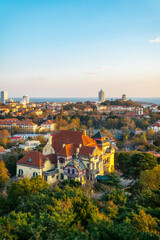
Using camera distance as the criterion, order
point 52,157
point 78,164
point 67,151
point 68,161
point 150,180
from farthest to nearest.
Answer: point 52,157 < point 67,151 < point 68,161 < point 78,164 < point 150,180

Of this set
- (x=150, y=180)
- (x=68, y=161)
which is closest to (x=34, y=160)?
(x=68, y=161)

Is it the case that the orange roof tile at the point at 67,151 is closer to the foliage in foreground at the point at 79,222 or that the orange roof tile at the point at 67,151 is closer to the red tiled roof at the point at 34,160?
the red tiled roof at the point at 34,160

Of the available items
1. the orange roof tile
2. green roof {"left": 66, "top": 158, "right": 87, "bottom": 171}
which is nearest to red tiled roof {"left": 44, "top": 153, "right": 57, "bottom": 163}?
the orange roof tile

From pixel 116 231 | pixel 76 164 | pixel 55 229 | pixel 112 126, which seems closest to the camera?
pixel 116 231

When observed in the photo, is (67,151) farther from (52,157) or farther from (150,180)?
(150,180)

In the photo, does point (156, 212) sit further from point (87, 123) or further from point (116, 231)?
point (87, 123)

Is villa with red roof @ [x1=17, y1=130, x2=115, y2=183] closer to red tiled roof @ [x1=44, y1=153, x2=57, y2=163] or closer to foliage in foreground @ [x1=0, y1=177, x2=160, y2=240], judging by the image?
red tiled roof @ [x1=44, y1=153, x2=57, y2=163]

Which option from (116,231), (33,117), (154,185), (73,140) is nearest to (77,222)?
(116,231)

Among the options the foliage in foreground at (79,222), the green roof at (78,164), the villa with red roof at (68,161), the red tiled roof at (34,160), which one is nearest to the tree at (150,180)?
the foliage in foreground at (79,222)
